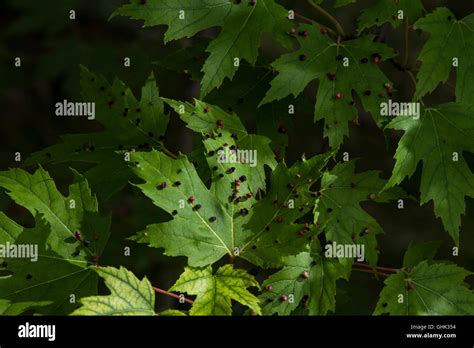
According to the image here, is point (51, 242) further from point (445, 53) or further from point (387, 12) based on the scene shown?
point (445, 53)

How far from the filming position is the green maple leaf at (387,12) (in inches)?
64.0

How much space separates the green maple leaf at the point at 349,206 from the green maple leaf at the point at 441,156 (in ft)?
0.23

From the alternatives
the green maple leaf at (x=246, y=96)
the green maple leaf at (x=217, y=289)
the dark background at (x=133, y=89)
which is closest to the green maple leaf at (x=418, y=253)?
the green maple leaf at (x=246, y=96)

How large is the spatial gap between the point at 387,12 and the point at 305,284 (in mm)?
646

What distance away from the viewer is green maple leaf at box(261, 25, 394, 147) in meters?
1.67

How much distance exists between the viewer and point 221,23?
1.70 metres

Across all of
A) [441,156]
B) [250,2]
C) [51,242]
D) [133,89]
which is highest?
[133,89]

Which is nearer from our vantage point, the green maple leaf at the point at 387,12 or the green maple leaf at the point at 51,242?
the green maple leaf at the point at 51,242

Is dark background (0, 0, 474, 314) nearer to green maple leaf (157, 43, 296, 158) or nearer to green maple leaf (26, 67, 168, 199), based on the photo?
green maple leaf (26, 67, 168, 199)

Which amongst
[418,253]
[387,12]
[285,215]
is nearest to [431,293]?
[418,253]

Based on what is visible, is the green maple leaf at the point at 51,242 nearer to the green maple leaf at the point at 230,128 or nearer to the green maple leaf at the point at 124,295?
the green maple leaf at the point at 124,295

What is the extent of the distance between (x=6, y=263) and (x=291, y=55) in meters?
0.81
